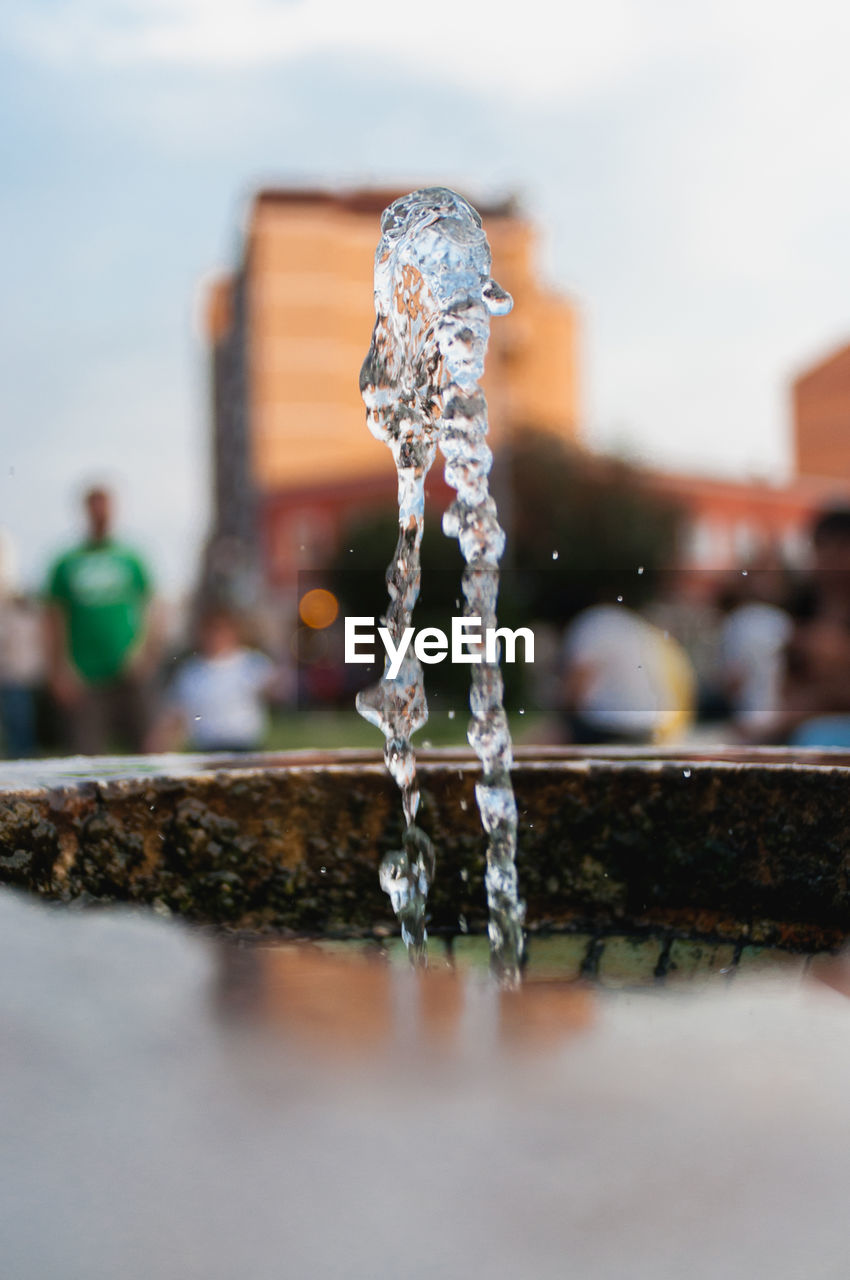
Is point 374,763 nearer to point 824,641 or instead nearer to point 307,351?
point 824,641

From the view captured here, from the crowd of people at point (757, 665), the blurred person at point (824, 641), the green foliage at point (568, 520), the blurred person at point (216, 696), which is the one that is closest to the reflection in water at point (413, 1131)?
the crowd of people at point (757, 665)

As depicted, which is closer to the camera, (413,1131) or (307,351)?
(413,1131)

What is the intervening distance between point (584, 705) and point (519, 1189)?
5.33 metres

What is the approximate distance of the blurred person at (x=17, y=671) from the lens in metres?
11.2

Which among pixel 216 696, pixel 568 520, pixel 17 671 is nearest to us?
pixel 216 696

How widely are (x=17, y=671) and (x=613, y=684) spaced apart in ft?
21.6

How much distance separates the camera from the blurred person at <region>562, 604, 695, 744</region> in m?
5.73

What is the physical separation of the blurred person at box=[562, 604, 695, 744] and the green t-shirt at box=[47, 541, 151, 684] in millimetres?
2077

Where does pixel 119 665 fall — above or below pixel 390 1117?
above

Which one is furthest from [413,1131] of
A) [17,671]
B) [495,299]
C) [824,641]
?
[17,671]

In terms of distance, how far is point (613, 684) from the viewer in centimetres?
592

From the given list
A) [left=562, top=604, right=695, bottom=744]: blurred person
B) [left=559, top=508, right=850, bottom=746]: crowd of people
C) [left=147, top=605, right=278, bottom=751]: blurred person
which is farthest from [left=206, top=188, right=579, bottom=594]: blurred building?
[left=562, top=604, right=695, bottom=744]: blurred person

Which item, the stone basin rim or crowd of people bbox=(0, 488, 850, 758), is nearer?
the stone basin rim

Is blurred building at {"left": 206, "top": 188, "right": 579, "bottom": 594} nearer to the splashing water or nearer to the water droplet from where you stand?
the splashing water
